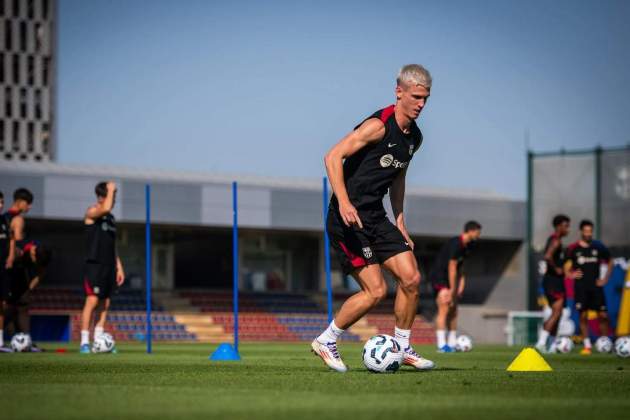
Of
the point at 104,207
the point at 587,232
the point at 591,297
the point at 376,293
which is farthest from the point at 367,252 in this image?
the point at 591,297

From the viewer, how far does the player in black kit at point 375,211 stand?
8.65 meters

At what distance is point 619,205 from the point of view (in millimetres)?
33000

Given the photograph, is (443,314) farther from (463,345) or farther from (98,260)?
(98,260)

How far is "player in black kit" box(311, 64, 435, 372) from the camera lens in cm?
865

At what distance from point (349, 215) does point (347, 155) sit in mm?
568

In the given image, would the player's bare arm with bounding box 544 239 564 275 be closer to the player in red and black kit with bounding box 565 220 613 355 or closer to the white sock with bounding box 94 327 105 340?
the player in red and black kit with bounding box 565 220 613 355

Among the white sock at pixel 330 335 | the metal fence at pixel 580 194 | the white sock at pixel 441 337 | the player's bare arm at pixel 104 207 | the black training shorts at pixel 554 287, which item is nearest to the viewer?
the white sock at pixel 330 335

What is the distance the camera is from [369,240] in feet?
28.6

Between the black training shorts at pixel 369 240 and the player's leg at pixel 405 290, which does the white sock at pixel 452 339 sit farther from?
the black training shorts at pixel 369 240

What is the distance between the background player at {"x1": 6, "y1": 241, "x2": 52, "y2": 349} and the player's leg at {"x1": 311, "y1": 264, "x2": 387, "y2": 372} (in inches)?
328

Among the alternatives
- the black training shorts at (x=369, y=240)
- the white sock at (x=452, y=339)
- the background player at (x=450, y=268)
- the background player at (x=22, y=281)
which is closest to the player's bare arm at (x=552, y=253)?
the background player at (x=450, y=268)

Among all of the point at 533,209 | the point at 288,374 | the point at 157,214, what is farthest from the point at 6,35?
the point at 288,374

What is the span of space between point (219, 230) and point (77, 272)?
5.45m

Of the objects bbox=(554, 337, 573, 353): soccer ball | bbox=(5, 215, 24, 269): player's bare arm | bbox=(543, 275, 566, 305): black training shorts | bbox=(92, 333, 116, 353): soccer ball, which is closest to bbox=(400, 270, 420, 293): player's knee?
bbox=(92, 333, 116, 353): soccer ball
